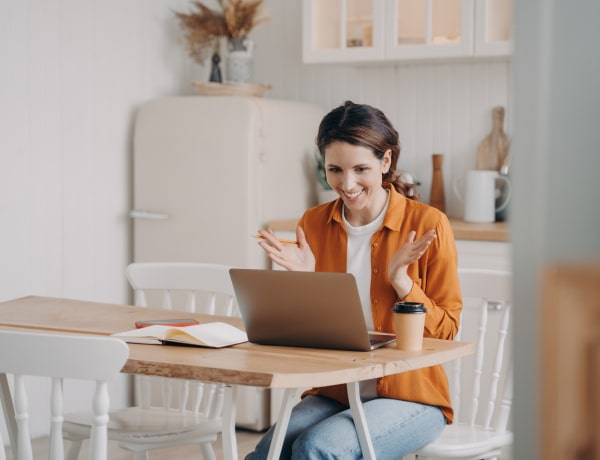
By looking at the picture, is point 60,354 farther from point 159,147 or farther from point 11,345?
point 159,147

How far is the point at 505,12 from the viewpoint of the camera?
3.64 metres

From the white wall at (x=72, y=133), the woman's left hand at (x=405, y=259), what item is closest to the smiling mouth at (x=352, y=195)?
the woman's left hand at (x=405, y=259)

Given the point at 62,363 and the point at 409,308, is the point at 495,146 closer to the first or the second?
the point at 409,308

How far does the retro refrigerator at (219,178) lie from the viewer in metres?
3.96

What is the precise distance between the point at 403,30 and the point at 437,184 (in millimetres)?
679

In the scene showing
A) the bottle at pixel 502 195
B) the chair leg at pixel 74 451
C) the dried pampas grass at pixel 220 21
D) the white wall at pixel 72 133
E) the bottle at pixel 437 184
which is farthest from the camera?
the dried pampas grass at pixel 220 21

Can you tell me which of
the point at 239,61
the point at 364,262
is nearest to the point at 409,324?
the point at 364,262

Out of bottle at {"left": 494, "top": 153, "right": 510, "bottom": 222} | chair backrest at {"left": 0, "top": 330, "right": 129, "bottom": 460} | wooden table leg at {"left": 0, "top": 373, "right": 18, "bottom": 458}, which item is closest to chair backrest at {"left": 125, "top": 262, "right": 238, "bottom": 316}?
wooden table leg at {"left": 0, "top": 373, "right": 18, "bottom": 458}

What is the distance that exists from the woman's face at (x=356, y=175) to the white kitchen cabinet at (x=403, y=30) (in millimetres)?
1382

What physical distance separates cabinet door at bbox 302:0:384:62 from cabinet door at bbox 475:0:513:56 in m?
0.40

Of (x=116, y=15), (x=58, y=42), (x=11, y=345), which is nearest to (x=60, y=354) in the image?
(x=11, y=345)

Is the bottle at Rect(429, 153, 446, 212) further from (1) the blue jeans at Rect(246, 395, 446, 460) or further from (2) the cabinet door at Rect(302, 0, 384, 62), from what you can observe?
(1) the blue jeans at Rect(246, 395, 446, 460)

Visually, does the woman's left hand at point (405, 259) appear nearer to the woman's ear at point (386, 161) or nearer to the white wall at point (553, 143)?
the woman's ear at point (386, 161)

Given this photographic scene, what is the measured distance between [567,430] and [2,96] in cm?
345
